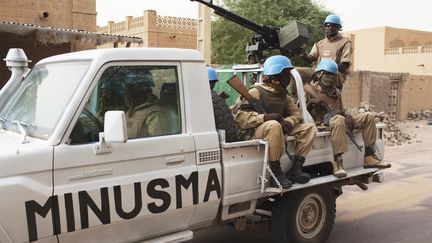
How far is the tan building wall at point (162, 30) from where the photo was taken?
68.6 ft

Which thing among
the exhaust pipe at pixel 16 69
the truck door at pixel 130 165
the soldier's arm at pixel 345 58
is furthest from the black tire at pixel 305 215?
the exhaust pipe at pixel 16 69

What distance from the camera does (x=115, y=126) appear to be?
2.77m

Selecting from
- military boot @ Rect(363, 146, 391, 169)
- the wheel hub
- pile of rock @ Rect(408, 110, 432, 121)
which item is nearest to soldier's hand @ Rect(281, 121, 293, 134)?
the wheel hub

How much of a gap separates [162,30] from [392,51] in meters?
19.3

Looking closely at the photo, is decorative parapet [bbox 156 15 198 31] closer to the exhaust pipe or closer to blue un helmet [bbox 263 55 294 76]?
blue un helmet [bbox 263 55 294 76]

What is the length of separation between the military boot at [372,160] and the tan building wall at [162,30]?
16.5 metres

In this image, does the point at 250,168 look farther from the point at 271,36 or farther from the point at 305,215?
the point at 271,36

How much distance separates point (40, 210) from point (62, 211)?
0.14 metres

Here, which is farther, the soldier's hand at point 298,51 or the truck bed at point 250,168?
the soldier's hand at point 298,51

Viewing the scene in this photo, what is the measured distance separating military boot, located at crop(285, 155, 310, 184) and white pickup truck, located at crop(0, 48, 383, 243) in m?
0.07

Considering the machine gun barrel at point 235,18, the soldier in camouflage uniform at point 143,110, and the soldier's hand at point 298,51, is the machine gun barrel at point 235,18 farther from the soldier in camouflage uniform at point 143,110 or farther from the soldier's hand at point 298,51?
the soldier in camouflage uniform at point 143,110

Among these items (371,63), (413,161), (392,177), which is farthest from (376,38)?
(392,177)

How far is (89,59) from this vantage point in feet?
10.4

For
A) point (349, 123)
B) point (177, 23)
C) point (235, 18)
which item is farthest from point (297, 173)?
point (177, 23)
